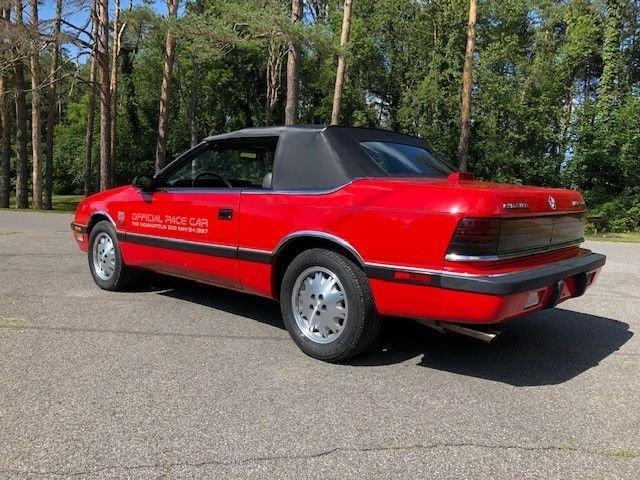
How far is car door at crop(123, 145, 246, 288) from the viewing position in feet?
15.4

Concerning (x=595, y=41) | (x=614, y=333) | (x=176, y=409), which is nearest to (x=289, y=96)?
(x=614, y=333)

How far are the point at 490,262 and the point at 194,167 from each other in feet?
9.73

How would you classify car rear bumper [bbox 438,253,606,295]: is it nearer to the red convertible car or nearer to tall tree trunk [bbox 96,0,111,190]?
the red convertible car

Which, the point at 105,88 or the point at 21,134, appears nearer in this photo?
the point at 105,88

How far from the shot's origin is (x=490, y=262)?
3.45 m

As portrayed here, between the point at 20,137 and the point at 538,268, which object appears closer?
the point at 538,268

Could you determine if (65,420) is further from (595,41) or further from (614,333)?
(595,41)

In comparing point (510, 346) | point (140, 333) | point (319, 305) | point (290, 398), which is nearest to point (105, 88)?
point (140, 333)

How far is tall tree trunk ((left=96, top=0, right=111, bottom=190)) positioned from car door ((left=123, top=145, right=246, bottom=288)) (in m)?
18.3

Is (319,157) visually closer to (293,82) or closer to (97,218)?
(97,218)

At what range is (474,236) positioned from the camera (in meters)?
3.38

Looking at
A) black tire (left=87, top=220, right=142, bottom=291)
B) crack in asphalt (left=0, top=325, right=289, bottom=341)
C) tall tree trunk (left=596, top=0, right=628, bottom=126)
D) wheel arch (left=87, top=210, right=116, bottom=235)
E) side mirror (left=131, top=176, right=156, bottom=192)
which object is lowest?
crack in asphalt (left=0, top=325, right=289, bottom=341)

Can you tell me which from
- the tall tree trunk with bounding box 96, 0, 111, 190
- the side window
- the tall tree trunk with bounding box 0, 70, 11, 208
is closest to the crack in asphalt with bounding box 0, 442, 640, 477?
the side window

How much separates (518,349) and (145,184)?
A: 3.66 metres
